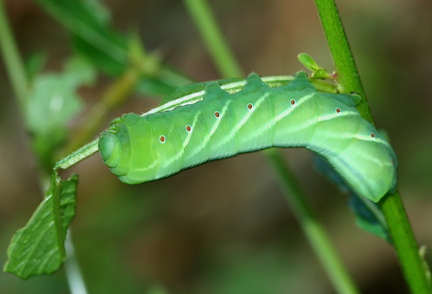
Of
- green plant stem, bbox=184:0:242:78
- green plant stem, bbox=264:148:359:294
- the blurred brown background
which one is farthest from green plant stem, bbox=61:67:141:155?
the blurred brown background

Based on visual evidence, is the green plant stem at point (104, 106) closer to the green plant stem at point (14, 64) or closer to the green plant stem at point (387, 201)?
the green plant stem at point (14, 64)

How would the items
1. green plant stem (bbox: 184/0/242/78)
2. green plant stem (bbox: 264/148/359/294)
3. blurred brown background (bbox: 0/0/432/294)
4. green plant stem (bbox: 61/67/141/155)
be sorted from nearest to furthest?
green plant stem (bbox: 264/148/359/294) → green plant stem (bbox: 184/0/242/78) → green plant stem (bbox: 61/67/141/155) → blurred brown background (bbox: 0/0/432/294)

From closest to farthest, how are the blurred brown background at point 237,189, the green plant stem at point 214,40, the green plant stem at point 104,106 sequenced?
the green plant stem at point 214,40 < the green plant stem at point 104,106 < the blurred brown background at point 237,189

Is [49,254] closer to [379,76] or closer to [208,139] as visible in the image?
[208,139]

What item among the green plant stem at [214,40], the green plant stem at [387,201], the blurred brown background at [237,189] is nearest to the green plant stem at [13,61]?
the green plant stem at [214,40]

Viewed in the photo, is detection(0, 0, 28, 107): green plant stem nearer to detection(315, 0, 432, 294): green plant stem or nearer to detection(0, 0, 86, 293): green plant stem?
detection(0, 0, 86, 293): green plant stem

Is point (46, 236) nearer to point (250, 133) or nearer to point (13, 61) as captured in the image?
point (250, 133)
